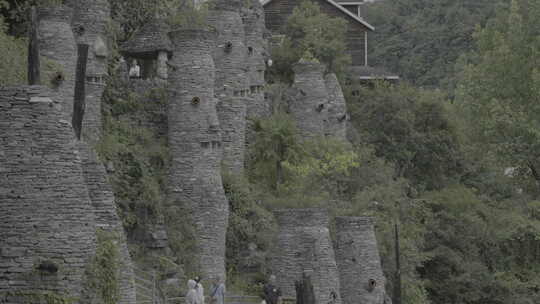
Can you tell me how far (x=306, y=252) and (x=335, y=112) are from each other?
41.7ft

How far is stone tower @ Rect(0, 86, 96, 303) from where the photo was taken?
1370 cm

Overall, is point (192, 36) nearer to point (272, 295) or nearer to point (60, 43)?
point (60, 43)

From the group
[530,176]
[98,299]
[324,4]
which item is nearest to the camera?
[98,299]

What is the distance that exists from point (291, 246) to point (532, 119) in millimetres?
17550

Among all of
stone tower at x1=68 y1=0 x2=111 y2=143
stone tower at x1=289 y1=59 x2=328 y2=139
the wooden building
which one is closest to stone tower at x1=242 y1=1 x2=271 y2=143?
stone tower at x1=289 y1=59 x2=328 y2=139

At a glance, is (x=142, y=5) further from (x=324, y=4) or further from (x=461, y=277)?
(x=324, y=4)

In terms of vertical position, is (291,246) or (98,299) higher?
(98,299)

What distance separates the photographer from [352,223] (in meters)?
32.6

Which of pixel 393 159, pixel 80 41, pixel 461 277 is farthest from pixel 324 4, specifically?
pixel 80 41

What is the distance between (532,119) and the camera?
4388 cm

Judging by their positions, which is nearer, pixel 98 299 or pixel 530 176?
pixel 98 299

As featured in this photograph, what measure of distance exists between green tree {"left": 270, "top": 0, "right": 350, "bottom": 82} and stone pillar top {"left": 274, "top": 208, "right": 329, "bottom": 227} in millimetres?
18384

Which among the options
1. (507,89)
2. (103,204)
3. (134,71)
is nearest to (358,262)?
(134,71)

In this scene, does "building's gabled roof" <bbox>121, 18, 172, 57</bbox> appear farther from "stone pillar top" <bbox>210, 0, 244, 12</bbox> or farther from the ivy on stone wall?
the ivy on stone wall
